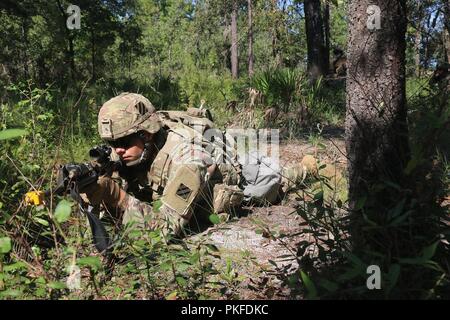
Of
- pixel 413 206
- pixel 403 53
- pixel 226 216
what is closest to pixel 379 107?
pixel 403 53

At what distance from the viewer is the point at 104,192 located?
2.84 meters

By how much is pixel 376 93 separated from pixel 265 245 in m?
1.11

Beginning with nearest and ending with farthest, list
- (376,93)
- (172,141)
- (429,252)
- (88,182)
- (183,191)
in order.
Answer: (429,252) < (376,93) < (88,182) < (183,191) < (172,141)

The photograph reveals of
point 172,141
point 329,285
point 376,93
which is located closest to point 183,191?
point 172,141

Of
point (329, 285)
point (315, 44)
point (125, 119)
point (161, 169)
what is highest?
point (315, 44)

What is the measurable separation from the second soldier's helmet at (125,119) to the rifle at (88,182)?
0.27m

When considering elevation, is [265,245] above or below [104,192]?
below

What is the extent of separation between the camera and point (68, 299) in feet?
5.91

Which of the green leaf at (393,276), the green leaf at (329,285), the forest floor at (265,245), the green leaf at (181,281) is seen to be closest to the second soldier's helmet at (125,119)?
the forest floor at (265,245)

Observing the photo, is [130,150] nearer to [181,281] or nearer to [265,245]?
[265,245]

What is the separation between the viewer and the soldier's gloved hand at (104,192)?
107 inches

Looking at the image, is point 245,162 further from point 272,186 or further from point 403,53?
point 403,53

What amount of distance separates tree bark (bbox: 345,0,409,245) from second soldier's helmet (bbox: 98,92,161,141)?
1.44 metres
